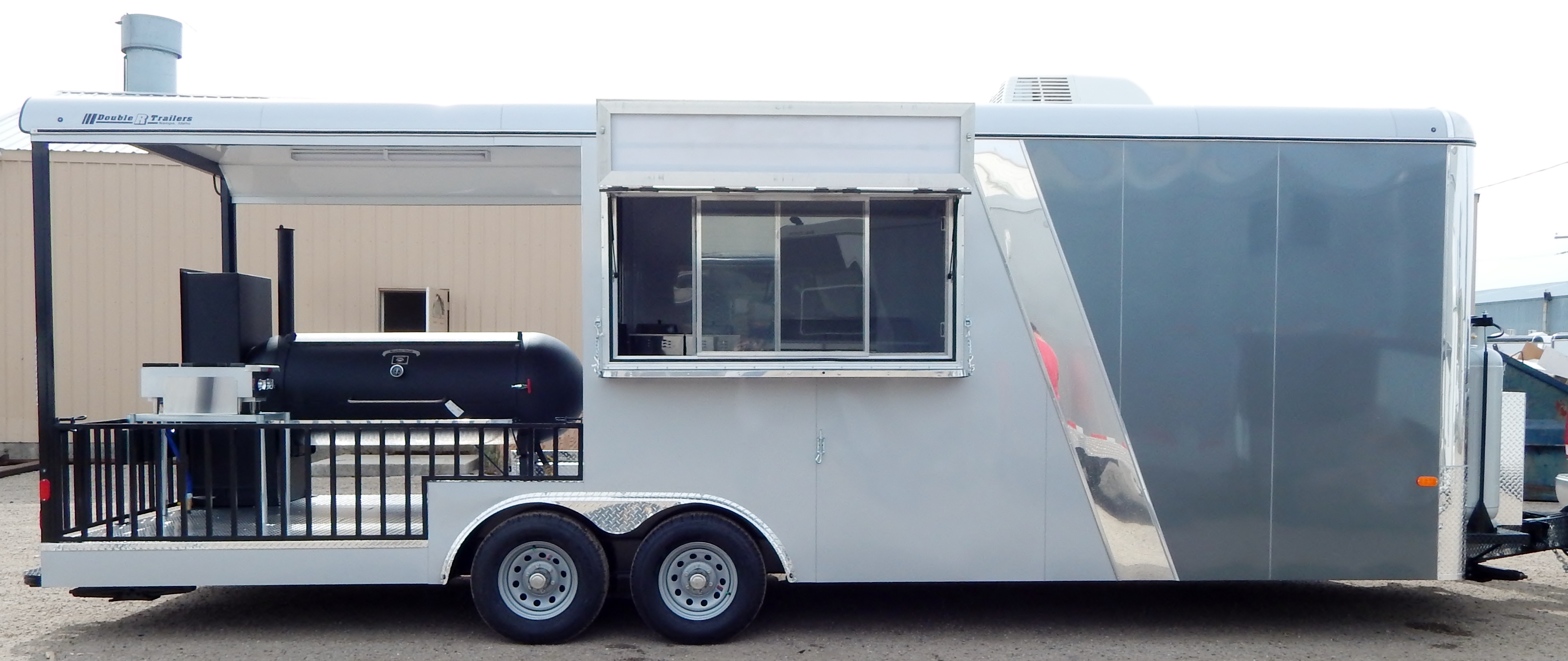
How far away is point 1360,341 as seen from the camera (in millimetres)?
5387

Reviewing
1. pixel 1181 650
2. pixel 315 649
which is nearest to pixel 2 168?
pixel 315 649

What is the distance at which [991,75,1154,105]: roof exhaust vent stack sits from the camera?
568 centimetres

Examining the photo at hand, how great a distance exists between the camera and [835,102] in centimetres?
523

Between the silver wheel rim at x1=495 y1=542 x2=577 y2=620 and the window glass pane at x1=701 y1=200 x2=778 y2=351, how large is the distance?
1.30 meters

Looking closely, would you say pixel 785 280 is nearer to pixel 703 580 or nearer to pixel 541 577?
pixel 703 580

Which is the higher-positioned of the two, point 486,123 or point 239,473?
point 486,123

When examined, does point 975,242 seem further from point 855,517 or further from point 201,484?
point 201,484

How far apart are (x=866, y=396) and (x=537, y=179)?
262 cm

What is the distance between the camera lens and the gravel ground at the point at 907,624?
5438mm

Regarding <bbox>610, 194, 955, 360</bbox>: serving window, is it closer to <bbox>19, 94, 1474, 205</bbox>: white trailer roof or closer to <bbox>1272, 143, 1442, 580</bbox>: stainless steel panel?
<bbox>19, 94, 1474, 205</bbox>: white trailer roof

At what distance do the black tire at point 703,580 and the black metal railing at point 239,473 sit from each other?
58cm

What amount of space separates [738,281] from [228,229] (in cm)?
377

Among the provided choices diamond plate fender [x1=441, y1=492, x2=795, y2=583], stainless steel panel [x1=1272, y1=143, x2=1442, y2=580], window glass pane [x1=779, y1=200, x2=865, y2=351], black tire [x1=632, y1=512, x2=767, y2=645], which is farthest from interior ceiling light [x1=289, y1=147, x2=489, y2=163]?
stainless steel panel [x1=1272, y1=143, x2=1442, y2=580]

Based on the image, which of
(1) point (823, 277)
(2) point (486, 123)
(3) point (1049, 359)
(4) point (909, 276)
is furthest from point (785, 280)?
(2) point (486, 123)
